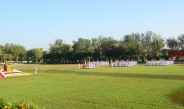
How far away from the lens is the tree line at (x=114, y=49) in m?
69.1

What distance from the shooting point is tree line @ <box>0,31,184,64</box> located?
227ft

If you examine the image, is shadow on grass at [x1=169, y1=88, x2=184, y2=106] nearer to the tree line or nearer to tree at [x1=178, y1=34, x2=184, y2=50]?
the tree line

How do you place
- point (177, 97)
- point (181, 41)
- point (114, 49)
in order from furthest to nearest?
point (181, 41)
point (114, 49)
point (177, 97)

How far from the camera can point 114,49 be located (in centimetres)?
7138

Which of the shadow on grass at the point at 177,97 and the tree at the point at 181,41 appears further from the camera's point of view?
the tree at the point at 181,41

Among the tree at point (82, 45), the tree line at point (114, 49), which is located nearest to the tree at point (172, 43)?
the tree line at point (114, 49)

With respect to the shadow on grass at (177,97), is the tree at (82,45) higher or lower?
higher

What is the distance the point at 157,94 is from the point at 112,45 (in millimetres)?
63029

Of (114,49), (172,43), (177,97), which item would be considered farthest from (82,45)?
(177,97)

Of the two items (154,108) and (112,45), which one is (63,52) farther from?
(154,108)

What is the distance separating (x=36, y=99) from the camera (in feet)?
34.8

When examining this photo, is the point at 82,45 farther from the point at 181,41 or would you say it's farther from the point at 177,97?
the point at 177,97

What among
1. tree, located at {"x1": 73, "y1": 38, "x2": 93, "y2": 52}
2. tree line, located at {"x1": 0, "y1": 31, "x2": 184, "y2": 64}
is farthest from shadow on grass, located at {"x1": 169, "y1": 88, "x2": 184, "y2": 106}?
tree, located at {"x1": 73, "y1": 38, "x2": 93, "y2": 52}

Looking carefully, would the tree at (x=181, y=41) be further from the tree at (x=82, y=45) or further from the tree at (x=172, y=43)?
the tree at (x=82, y=45)
